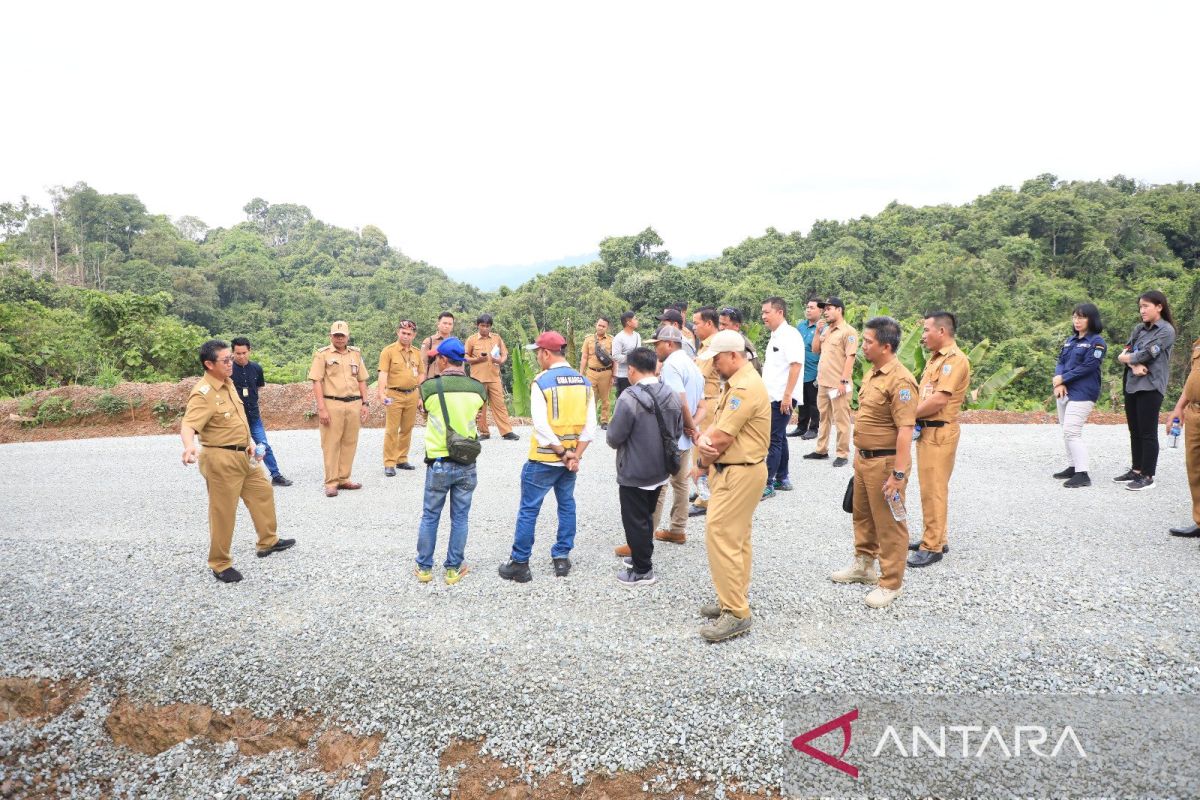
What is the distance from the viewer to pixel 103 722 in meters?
3.87

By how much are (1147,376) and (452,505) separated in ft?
22.2

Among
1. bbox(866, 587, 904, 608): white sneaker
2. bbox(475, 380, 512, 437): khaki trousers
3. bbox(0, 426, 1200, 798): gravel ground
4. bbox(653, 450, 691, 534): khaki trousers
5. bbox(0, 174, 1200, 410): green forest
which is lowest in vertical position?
bbox(0, 426, 1200, 798): gravel ground

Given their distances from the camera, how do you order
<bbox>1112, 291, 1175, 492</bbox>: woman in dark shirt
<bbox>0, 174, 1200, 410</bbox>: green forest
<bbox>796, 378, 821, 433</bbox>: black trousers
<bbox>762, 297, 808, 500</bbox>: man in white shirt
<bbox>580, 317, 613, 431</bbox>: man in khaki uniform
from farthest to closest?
<bbox>0, 174, 1200, 410</bbox>: green forest → <bbox>580, 317, 613, 431</bbox>: man in khaki uniform → <bbox>796, 378, 821, 433</bbox>: black trousers → <bbox>762, 297, 808, 500</bbox>: man in white shirt → <bbox>1112, 291, 1175, 492</bbox>: woman in dark shirt

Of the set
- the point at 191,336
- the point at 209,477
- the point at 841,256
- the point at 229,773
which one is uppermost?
the point at 841,256

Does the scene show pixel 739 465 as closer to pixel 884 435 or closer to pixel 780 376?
pixel 884 435

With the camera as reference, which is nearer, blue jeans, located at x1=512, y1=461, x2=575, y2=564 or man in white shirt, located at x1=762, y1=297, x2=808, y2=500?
blue jeans, located at x1=512, y1=461, x2=575, y2=564

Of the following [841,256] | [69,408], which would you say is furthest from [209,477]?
[841,256]

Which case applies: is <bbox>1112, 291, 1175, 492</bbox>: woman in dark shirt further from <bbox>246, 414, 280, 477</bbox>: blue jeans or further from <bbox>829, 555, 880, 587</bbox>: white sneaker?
<bbox>246, 414, 280, 477</bbox>: blue jeans

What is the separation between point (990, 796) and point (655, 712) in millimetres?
1553

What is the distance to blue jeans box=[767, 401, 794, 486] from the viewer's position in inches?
261

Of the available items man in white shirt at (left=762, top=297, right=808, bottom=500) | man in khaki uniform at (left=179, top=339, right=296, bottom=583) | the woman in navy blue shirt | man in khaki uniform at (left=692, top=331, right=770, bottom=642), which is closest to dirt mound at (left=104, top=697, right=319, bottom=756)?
man in khaki uniform at (left=179, top=339, right=296, bottom=583)

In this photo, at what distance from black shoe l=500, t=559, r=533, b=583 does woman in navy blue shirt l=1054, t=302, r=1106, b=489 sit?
5.92 m

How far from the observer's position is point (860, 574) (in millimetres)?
4676

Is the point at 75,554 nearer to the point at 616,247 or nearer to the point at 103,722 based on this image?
the point at 103,722
